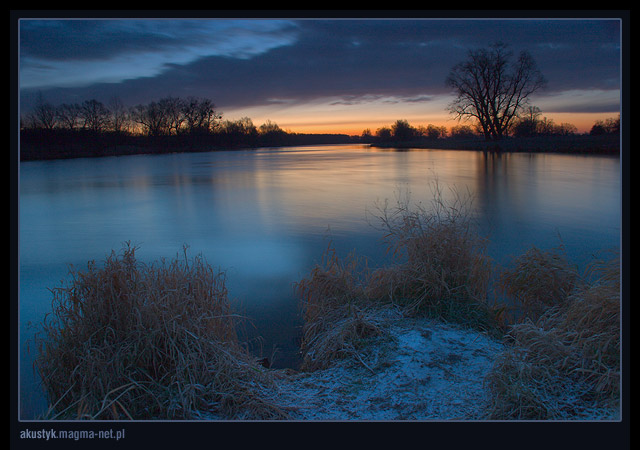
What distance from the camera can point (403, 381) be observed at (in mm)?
3176

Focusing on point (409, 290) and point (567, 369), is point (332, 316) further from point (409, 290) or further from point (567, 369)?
point (567, 369)

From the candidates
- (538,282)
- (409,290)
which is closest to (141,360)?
(409,290)

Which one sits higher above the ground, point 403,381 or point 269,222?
point 269,222

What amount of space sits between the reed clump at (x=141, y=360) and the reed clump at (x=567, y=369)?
1.64m

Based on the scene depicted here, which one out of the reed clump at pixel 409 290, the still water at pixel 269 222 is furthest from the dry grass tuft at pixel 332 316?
the still water at pixel 269 222

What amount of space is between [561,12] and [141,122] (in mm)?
6399

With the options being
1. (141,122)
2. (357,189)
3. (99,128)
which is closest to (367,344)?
(141,122)

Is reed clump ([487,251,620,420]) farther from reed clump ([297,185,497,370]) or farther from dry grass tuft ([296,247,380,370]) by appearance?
dry grass tuft ([296,247,380,370])

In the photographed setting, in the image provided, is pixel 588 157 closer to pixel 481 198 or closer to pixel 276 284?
pixel 481 198

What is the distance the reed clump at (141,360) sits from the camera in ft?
9.18

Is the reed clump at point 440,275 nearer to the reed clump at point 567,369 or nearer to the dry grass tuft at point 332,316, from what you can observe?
the dry grass tuft at point 332,316

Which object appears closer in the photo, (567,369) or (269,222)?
(567,369)

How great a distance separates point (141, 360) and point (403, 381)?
6.39 ft

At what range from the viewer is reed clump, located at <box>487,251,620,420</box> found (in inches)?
109
